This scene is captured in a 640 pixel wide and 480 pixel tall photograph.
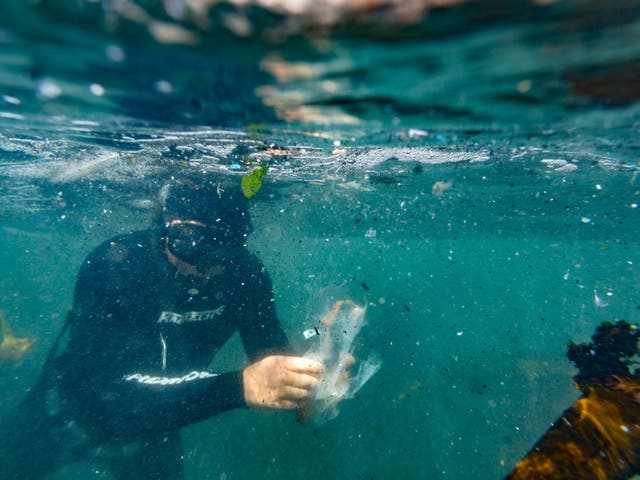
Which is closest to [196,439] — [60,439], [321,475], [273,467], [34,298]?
[273,467]

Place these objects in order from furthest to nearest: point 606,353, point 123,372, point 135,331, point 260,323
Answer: point 135,331
point 260,323
point 123,372
point 606,353

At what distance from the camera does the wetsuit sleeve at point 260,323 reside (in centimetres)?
679

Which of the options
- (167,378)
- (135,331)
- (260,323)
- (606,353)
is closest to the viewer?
(606,353)

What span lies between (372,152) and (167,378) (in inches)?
322

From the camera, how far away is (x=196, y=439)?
20.1 m

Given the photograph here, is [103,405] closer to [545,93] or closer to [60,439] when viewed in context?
[60,439]

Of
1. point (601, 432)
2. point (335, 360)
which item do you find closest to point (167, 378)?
point (335, 360)

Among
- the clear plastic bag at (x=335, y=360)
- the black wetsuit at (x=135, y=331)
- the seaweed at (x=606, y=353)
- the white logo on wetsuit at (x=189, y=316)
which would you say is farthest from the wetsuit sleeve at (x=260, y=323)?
the seaweed at (x=606, y=353)

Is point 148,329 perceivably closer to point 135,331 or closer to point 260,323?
point 135,331

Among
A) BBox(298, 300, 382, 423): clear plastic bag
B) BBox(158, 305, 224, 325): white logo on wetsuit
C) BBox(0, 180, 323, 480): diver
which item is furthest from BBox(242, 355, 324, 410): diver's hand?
BBox(158, 305, 224, 325): white logo on wetsuit

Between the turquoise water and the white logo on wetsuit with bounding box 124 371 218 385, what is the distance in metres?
2.41

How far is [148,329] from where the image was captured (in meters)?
7.33

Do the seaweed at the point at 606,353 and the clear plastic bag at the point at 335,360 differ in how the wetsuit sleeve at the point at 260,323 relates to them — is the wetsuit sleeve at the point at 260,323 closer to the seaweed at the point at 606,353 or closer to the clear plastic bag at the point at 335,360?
the clear plastic bag at the point at 335,360

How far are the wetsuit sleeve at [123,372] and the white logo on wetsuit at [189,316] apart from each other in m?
0.49
